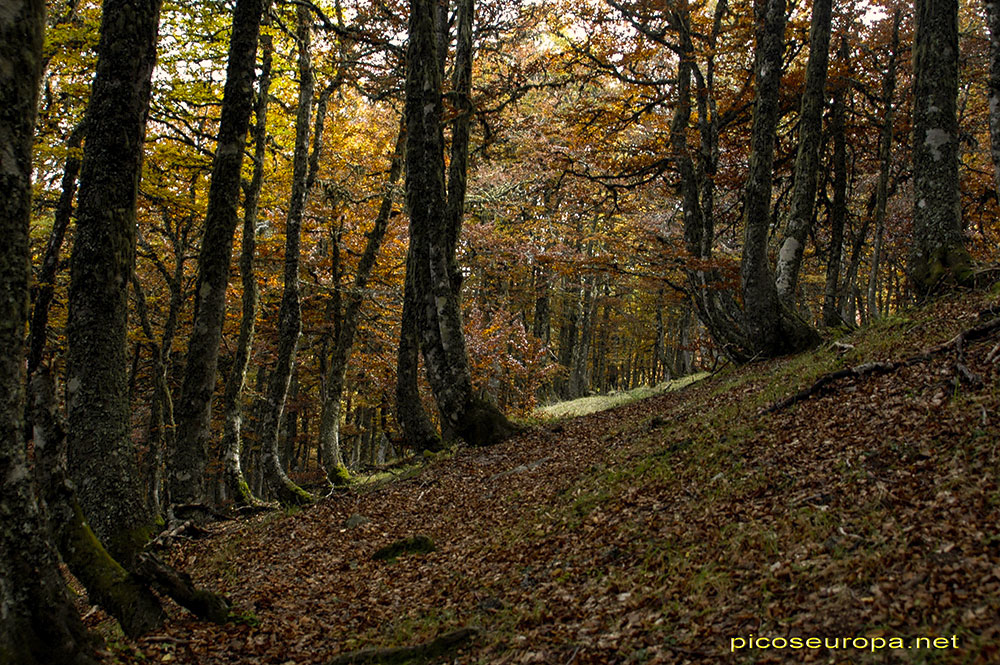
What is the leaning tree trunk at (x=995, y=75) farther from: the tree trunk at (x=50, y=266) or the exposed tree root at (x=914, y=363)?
the tree trunk at (x=50, y=266)

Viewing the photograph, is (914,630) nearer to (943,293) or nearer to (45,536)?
(45,536)

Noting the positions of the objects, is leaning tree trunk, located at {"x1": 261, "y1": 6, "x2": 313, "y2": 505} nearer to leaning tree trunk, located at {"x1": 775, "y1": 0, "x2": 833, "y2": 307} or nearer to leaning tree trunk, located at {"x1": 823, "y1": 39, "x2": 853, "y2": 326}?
A: leaning tree trunk, located at {"x1": 775, "y1": 0, "x2": 833, "y2": 307}

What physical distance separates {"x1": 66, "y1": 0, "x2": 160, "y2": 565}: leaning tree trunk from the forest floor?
1.18 m

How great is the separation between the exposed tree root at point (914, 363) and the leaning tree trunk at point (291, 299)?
9745 millimetres

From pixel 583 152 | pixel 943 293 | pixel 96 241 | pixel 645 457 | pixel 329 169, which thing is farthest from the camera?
pixel 329 169

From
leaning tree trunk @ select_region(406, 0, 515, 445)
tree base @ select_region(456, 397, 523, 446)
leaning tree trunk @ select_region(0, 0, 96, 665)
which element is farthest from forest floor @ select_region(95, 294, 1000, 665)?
leaning tree trunk @ select_region(406, 0, 515, 445)

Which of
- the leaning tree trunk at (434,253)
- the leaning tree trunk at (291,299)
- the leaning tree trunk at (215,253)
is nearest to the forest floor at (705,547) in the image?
the leaning tree trunk at (215,253)

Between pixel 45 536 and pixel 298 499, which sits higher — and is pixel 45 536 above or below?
above

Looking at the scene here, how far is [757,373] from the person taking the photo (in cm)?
1134

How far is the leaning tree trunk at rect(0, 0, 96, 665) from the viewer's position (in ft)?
11.0

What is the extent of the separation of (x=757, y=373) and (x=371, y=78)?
11.3 meters

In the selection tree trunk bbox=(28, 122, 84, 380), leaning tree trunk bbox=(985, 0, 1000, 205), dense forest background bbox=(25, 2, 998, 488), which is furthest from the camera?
dense forest background bbox=(25, 2, 998, 488)

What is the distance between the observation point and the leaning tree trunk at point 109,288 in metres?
5.68

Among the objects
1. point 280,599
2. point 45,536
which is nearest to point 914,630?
point 45,536
